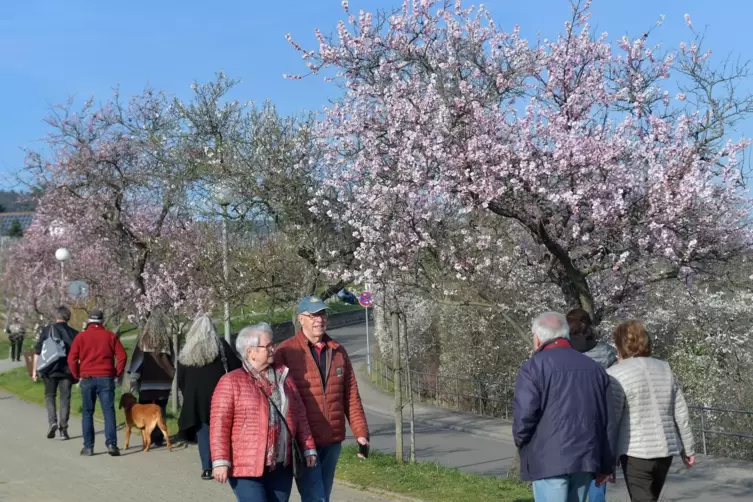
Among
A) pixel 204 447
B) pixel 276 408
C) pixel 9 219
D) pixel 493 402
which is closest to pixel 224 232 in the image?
pixel 204 447

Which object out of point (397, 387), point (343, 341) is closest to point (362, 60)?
point (397, 387)

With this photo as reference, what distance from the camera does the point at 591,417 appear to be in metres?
5.02

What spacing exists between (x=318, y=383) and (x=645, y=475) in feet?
6.67

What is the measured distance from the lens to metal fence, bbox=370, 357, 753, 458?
54.6ft

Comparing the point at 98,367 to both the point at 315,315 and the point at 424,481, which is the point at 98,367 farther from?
the point at 315,315

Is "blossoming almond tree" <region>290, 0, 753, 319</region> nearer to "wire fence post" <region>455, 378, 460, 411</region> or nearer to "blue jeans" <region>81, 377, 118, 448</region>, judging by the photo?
"blue jeans" <region>81, 377, 118, 448</region>

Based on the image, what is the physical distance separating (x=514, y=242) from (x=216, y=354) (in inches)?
179

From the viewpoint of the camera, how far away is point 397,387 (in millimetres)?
11070

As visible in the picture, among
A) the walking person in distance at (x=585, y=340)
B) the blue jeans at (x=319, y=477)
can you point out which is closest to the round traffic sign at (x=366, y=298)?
the walking person in distance at (x=585, y=340)

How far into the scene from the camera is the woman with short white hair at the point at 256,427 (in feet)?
16.9

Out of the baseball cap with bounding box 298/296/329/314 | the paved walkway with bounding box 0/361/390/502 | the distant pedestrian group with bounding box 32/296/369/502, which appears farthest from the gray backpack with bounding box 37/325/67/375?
the baseball cap with bounding box 298/296/329/314

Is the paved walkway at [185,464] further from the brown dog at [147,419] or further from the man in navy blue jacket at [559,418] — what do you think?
the man in navy blue jacket at [559,418]

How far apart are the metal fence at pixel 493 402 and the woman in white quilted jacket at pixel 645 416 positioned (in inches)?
391

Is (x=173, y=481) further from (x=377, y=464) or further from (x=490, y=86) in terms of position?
(x=490, y=86)
